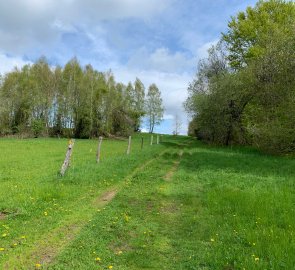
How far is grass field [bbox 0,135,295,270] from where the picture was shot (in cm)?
709

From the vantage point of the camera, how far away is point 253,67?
125 ft

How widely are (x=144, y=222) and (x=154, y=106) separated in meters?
114

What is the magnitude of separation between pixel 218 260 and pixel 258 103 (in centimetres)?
3415

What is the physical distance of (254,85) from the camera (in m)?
38.3

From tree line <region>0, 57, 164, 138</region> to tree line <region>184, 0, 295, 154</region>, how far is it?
76.1 ft

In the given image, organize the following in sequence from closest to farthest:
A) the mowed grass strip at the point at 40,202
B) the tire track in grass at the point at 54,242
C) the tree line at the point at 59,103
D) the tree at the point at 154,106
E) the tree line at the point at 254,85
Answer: the tire track in grass at the point at 54,242 → the mowed grass strip at the point at 40,202 → the tree line at the point at 254,85 → the tree line at the point at 59,103 → the tree at the point at 154,106

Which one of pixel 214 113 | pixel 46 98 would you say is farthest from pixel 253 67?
pixel 46 98

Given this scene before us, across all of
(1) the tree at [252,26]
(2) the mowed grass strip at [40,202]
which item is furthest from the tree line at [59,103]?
(2) the mowed grass strip at [40,202]

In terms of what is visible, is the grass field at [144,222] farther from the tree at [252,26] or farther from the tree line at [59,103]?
the tree line at [59,103]

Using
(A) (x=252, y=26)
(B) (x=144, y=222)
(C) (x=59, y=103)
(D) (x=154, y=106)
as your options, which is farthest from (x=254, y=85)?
(D) (x=154, y=106)

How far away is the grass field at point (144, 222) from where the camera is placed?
7094 millimetres

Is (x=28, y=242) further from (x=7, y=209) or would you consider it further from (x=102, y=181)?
(x=102, y=181)

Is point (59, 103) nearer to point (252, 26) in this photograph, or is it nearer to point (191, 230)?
point (252, 26)

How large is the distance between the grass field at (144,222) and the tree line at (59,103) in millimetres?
56242
